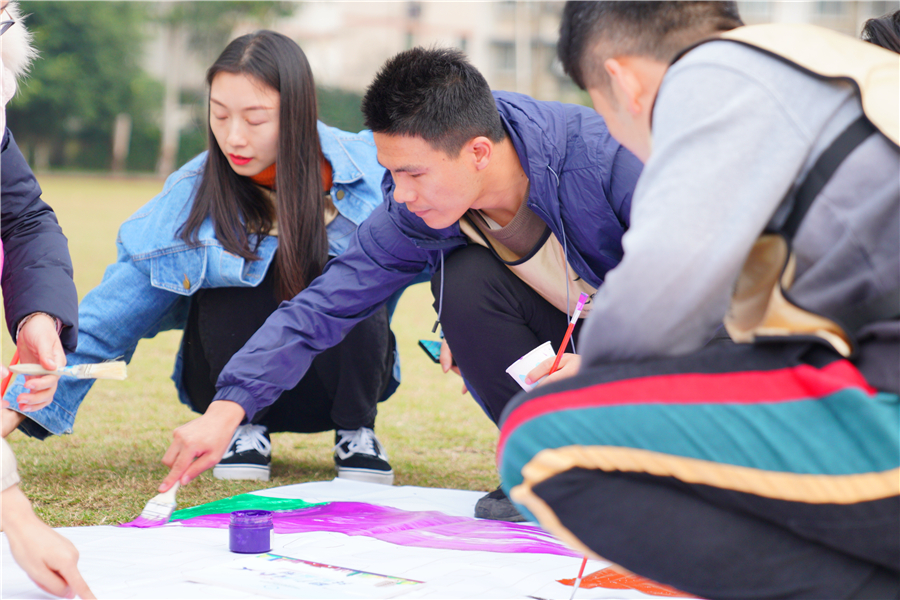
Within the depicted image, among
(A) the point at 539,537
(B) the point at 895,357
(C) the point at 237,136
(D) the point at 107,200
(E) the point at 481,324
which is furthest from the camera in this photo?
(D) the point at 107,200

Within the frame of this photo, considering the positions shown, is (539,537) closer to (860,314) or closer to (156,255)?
(860,314)

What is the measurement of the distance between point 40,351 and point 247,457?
0.94m

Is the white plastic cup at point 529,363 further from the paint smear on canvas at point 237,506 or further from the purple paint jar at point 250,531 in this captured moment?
the paint smear on canvas at point 237,506

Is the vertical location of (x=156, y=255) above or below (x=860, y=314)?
below

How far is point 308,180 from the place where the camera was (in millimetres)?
2750

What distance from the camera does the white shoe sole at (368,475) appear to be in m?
2.67

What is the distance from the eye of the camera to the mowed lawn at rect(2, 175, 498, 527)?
7.72ft

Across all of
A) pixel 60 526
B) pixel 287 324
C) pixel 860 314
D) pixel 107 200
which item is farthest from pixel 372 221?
pixel 107 200

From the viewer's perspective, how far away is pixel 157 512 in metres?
2.00

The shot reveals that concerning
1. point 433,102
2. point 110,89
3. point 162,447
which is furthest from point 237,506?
point 110,89

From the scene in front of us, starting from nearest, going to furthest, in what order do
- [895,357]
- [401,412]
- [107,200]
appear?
[895,357] → [401,412] → [107,200]

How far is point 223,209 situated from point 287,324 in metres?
0.78

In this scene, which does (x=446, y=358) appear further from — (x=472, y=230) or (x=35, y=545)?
(x=35, y=545)

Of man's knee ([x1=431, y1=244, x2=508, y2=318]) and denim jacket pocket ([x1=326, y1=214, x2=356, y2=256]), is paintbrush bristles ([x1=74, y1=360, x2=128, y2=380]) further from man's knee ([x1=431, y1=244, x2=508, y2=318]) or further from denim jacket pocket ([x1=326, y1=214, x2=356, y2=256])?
denim jacket pocket ([x1=326, y1=214, x2=356, y2=256])
